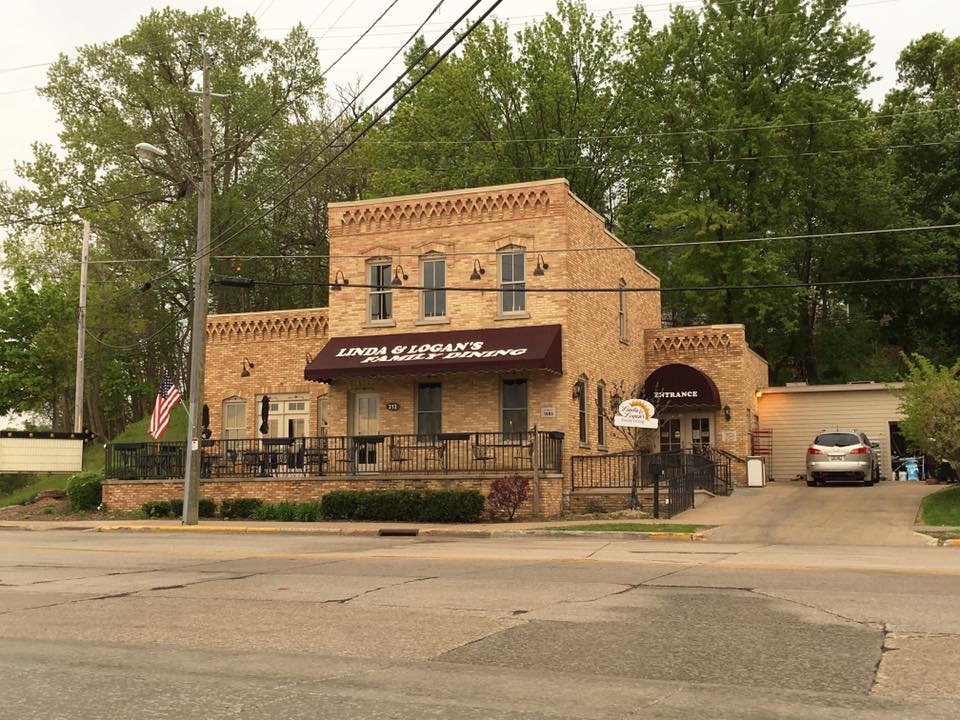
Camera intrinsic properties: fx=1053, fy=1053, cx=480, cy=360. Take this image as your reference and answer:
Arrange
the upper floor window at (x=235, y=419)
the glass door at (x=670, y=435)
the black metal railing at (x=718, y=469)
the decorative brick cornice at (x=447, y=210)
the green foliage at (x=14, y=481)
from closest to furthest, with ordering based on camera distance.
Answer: the decorative brick cornice at (x=447, y=210) → the black metal railing at (x=718, y=469) → the upper floor window at (x=235, y=419) → the glass door at (x=670, y=435) → the green foliage at (x=14, y=481)

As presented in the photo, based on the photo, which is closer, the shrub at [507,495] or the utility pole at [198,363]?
the shrub at [507,495]

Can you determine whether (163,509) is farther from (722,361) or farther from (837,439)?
(837,439)

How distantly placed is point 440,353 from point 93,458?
26.3m

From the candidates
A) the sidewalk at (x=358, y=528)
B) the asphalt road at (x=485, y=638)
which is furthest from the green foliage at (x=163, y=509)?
the asphalt road at (x=485, y=638)

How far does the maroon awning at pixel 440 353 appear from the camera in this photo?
27562mm

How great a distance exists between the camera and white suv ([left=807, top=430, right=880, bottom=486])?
111ft

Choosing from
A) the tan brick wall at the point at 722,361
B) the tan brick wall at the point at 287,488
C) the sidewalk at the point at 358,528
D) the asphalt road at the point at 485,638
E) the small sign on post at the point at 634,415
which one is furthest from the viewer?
the tan brick wall at the point at 722,361

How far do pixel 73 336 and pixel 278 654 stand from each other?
46.0 meters

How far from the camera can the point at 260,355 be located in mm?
34531

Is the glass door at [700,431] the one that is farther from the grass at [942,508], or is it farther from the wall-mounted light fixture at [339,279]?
the wall-mounted light fixture at [339,279]

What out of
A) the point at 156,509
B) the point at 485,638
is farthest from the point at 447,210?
the point at 485,638

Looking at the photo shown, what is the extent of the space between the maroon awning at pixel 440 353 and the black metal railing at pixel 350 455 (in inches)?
71.8

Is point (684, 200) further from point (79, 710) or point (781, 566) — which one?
point (79, 710)

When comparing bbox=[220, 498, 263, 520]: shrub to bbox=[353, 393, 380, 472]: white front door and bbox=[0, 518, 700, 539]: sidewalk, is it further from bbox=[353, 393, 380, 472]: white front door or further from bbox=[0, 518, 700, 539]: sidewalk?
bbox=[353, 393, 380, 472]: white front door
